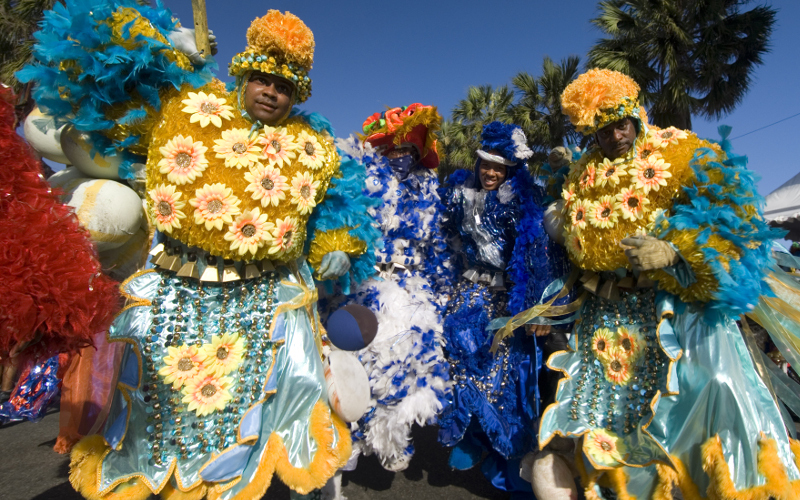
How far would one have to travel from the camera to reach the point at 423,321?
309 centimetres

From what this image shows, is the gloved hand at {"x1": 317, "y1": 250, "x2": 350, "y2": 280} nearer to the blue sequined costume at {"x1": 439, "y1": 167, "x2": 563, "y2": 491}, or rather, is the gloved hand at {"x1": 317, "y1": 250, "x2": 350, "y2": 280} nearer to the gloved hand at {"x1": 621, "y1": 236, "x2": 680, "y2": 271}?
the blue sequined costume at {"x1": 439, "y1": 167, "x2": 563, "y2": 491}

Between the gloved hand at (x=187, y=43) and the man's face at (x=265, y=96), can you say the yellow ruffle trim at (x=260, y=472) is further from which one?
the gloved hand at (x=187, y=43)


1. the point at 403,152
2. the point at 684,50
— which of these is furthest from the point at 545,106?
the point at 403,152

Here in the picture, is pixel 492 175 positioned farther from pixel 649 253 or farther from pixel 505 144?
pixel 649 253

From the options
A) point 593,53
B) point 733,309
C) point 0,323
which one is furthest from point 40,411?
point 593,53

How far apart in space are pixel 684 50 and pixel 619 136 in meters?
9.13

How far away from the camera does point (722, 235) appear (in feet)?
6.91

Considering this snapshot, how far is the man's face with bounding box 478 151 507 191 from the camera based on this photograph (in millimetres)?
3248

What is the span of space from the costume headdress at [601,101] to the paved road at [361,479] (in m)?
2.34

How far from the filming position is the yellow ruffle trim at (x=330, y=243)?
7.91 ft

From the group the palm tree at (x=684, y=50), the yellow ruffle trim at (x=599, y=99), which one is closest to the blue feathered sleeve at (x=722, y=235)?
the yellow ruffle trim at (x=599, y=99)

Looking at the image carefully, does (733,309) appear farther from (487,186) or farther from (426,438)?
(426,438)

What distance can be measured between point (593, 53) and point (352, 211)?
964 cm

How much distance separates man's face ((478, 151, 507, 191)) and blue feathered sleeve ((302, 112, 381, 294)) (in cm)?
106
